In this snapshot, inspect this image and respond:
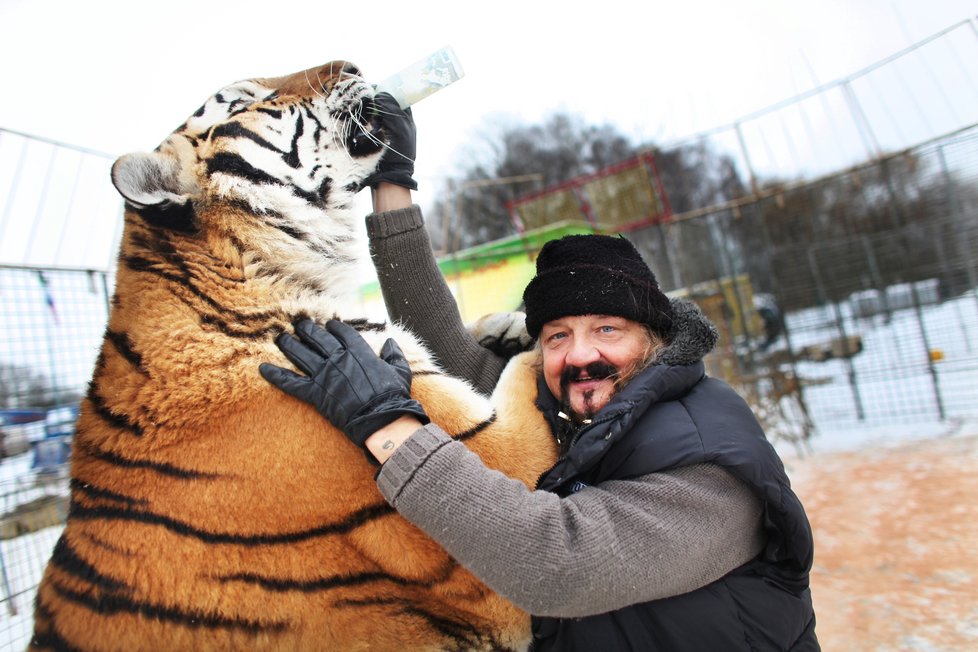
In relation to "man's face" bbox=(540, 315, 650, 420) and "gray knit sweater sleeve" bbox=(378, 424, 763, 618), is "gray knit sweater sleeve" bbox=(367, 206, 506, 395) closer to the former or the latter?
"man's face" bbox=(540, 315, 650, 420)

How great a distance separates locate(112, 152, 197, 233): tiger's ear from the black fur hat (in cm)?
97

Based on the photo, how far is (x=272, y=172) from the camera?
173 centimetres

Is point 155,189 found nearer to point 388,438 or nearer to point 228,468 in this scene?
point 228,468

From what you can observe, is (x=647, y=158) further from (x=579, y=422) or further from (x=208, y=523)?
(x=208, y=523)

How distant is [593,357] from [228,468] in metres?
0.91

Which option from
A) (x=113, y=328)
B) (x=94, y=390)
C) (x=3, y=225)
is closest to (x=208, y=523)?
(x=94, y=390)

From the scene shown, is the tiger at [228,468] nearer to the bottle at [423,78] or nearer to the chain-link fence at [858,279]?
the bottle at [423,78]

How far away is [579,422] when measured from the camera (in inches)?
Result: 61.4

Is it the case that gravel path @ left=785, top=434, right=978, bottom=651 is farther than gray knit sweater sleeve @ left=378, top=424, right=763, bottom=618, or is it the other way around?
gravel path @ left=785, top=434, right=978, bottom=651

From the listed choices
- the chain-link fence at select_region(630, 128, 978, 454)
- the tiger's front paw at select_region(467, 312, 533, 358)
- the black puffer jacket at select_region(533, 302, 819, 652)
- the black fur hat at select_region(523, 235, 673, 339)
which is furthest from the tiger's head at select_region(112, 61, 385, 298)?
the chain-link fence at select_region(630, 128, 978, 454)

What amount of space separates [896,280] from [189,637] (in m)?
7.86

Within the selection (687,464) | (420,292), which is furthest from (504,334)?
(687,464)

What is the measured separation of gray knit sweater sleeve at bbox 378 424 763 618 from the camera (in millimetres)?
1116

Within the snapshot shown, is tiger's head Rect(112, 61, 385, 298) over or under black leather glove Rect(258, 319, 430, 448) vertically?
over
